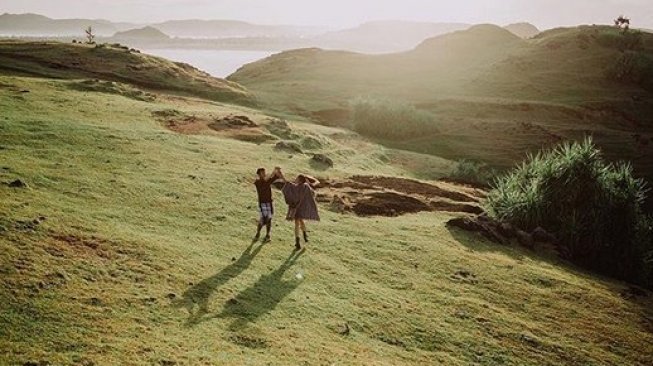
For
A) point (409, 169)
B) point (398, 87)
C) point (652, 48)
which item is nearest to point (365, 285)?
point (409, 169)

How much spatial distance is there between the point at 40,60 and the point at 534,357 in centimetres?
5364

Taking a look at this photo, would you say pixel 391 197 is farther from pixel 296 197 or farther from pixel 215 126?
pixel 215 126

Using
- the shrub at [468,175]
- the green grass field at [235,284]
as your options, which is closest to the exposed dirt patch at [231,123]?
the green grass field at [235,284]

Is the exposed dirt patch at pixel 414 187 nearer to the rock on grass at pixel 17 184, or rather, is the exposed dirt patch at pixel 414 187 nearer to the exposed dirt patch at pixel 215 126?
the exposed dirt patch at pixel 215 126

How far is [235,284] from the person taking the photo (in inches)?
568

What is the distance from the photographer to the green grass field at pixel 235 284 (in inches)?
451

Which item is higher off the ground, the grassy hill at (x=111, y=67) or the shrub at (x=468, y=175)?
the grassy hill at (x=111, y=67)

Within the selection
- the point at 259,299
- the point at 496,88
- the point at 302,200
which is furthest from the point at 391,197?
the point at 496,88

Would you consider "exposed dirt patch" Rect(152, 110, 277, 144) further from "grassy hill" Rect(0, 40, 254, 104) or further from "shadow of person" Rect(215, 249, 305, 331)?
"shadow of person" Rect(215, 249, 305, 331)

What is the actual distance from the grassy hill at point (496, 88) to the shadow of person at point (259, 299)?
35.3 m

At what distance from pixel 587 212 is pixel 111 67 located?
48119 millimetres

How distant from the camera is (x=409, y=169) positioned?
3838 cm

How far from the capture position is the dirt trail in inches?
979

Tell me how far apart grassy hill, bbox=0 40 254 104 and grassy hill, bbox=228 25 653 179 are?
704 cm
